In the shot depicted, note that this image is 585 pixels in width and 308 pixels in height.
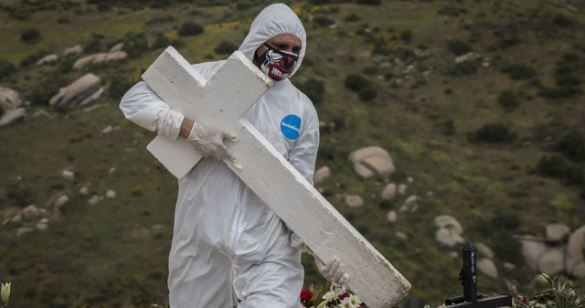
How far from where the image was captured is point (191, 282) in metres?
3.79

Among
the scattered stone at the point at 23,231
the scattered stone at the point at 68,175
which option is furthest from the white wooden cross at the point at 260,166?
the scattered stone at the point at 68,175

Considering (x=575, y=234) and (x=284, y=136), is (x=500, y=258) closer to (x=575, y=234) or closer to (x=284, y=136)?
(x=575, y=234)

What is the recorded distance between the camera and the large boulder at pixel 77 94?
732 centimetres

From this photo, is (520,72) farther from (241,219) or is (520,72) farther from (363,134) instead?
(241,219)

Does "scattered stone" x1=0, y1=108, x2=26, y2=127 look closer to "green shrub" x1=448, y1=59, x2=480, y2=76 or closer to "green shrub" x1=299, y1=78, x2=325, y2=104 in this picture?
"green shrub" x1=299, y1=78, x2=325, y2=104

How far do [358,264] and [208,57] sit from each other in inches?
178

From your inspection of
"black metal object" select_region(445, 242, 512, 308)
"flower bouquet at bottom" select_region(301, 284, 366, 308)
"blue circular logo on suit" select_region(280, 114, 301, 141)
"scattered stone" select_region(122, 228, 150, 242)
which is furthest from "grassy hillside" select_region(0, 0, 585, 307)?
"blue circular logo on suit" select_region(280, 114, 301, 141)

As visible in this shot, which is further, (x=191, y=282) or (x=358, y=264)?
(x=191, y=282)

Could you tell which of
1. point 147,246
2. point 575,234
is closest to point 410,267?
point 575,234

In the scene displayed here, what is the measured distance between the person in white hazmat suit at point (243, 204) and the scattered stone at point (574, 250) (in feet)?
13.1

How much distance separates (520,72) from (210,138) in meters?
4.92

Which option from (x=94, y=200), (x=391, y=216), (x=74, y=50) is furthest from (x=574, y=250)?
(x=74, y=50)

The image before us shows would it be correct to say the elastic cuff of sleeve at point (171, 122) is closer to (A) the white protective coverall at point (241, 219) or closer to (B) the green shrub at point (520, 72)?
(A) the white protective coverall at point (241, 219)

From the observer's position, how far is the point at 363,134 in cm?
768
